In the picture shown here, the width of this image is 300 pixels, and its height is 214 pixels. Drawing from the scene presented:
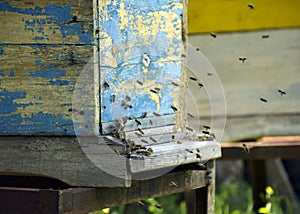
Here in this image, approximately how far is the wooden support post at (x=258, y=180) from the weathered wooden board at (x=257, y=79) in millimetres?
777

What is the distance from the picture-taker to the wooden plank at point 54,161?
11.1ft

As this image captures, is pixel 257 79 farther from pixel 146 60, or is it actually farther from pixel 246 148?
pixel 146 60

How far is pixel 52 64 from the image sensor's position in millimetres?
3428

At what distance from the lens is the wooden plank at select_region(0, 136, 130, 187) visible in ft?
11.1

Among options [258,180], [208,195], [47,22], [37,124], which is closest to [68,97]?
[37,124]

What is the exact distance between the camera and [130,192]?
3672 millimetres

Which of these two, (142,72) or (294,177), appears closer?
(142,72)

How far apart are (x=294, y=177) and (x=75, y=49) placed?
547 cm

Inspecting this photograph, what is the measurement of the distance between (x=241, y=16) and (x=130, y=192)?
11.0 feet

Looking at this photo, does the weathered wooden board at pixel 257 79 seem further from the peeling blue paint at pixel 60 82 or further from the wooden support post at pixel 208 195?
the peeling blue paint at pixel 60 82

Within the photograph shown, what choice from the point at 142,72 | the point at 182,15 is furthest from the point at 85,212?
the point at 182,15

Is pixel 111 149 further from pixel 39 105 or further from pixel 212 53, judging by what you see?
pixel 212 53

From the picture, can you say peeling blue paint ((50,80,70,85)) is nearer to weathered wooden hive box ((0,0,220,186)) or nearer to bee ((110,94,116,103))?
weathered wooden hive box ((0,0,220,186))

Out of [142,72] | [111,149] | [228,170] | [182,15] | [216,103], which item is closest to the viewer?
[111,149]
